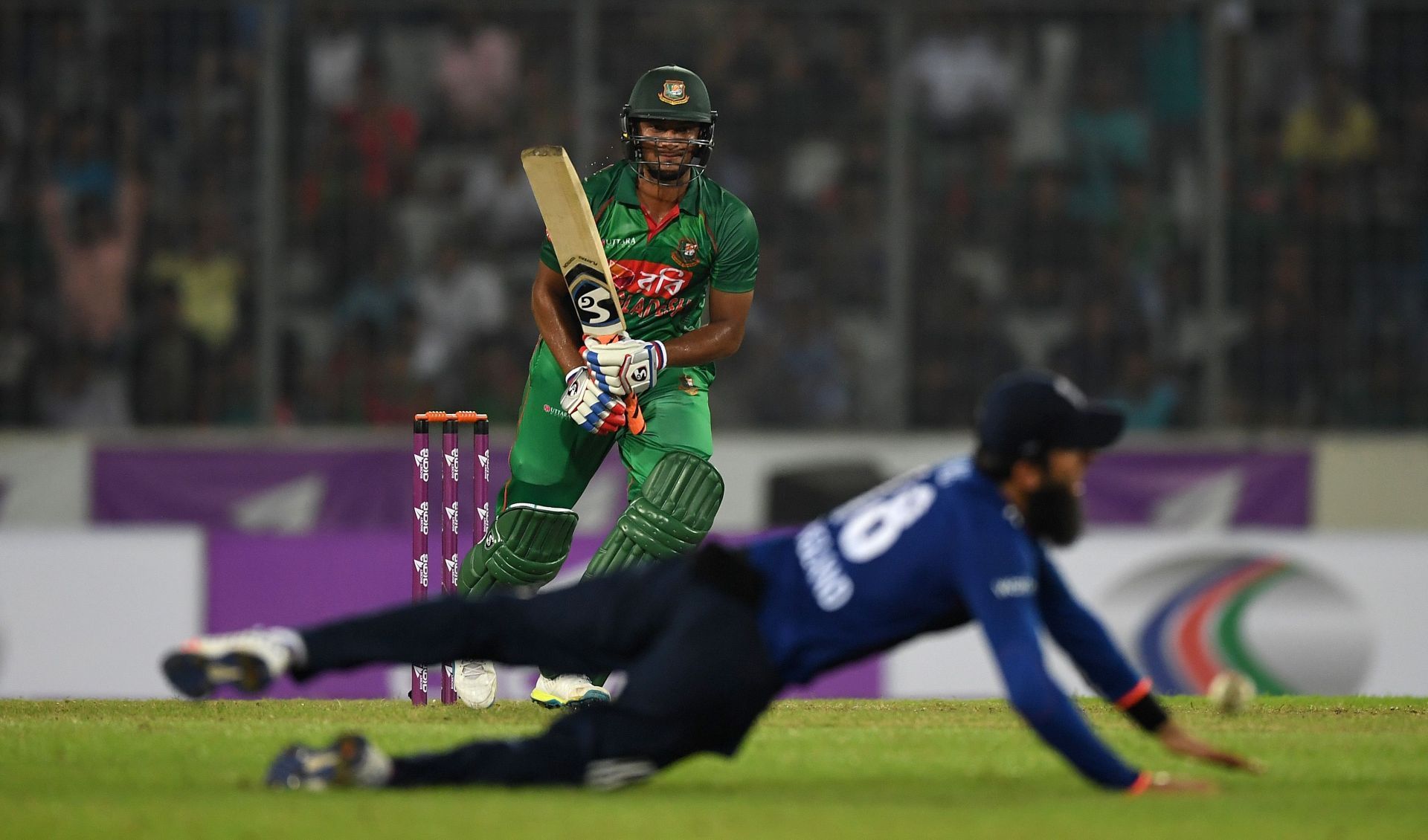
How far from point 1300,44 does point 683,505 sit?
8.12m

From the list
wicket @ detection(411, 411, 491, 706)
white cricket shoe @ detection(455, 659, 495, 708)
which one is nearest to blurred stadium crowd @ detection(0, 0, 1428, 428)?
wicket @ detection(411, 411, 491, 706)

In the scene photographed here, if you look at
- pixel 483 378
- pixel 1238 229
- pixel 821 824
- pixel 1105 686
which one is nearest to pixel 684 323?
pixel 1105 686

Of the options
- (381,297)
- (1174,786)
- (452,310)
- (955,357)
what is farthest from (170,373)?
(1174,786)

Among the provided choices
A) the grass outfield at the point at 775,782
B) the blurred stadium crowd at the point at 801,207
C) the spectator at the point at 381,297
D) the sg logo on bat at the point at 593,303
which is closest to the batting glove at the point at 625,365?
the sg logo on bat at the point at 593,303

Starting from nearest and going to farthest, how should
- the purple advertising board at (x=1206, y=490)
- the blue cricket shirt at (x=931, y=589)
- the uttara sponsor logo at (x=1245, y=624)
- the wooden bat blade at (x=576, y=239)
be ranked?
the blue cricket shirt at (x=931, y=589)
the wooden bat blade at (x=576, y=239)
the uttara sponsor logo at (x=1245, y=624)
the purple advertising board at (x=1206, y=490)

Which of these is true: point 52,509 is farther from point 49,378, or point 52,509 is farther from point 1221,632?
point 1221,632

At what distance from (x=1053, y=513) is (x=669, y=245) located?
254 cm

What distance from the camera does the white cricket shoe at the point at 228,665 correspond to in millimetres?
4961

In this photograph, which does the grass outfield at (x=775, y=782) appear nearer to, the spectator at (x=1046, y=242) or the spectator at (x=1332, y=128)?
the spectator at (x=1046, y=242)

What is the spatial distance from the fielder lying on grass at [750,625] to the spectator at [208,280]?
27.7 feet

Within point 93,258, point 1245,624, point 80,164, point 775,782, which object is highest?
point 80,164

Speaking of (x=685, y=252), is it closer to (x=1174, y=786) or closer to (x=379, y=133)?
(x=1174, y=786)

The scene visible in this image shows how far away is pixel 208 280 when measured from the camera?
13.3 m

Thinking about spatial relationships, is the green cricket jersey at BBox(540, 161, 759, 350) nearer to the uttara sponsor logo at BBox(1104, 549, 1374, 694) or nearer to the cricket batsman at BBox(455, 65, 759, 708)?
the cricket batsman at BBox(455, 65, 759, 708)
